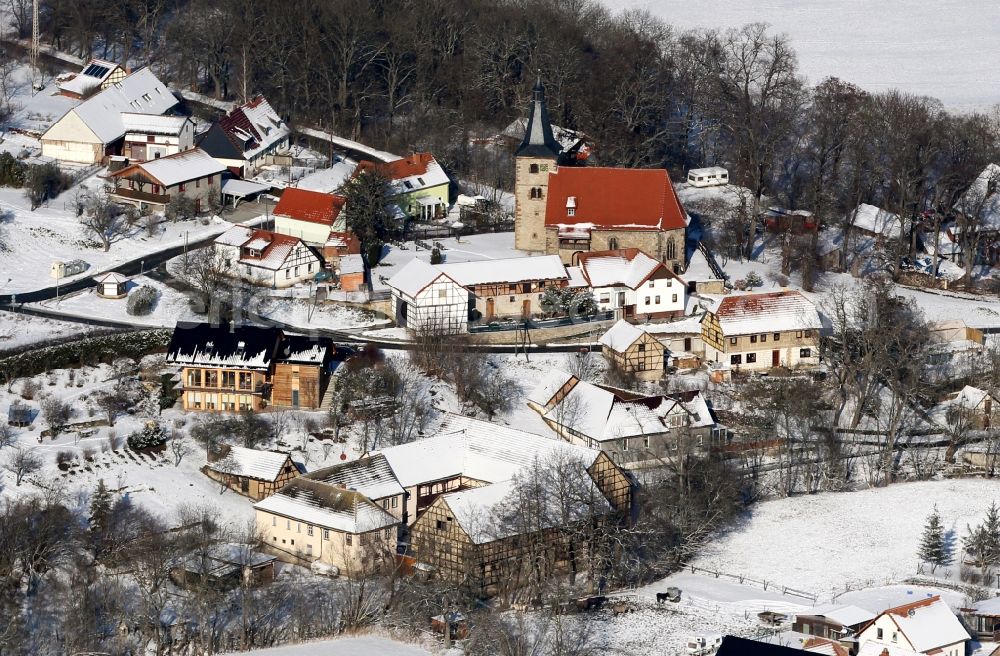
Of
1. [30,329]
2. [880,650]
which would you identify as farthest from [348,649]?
[30,329]

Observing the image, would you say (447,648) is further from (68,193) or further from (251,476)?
(68,193)

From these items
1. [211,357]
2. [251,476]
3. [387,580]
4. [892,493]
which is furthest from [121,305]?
[892,493]

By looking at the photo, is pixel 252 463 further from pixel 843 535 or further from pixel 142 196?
pixel 142 196

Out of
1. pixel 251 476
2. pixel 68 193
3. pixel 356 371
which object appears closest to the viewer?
pixel 251 476

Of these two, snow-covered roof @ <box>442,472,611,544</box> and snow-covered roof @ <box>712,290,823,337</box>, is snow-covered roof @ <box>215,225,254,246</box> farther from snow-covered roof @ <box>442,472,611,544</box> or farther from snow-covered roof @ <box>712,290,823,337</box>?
snow-covered roof @ <box>442,472,611,544</box>

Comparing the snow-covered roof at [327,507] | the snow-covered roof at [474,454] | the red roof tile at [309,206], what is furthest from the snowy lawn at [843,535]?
the red roof tile at [309,206]

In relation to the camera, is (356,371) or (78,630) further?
(356,371)

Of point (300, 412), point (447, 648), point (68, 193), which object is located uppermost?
point (68, 193)
